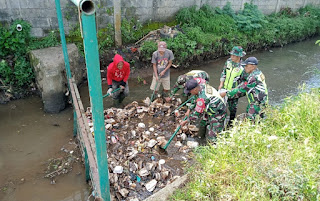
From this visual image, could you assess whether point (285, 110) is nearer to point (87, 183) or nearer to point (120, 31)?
point (87, 183)

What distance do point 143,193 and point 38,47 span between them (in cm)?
513

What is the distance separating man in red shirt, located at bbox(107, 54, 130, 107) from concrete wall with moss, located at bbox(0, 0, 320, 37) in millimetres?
3011

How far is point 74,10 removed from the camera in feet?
23.6

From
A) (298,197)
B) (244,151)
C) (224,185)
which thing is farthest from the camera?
(244,151)

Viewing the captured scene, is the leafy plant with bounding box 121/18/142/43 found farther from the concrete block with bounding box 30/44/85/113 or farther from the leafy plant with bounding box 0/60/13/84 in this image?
the leafy plant with bounding box 0/60/13/84

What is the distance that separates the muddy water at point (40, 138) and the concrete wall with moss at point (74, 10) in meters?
2.13

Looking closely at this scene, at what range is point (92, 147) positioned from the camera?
3.28 meters

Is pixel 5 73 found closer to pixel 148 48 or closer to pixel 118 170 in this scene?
pixel 148 48

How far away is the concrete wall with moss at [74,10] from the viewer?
6406 mm

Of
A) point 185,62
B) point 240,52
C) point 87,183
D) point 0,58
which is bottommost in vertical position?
point 87,183

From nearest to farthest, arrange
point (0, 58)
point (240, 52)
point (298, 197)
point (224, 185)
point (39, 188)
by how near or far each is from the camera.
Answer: point (298, 197) < point (224, 185) < point (39, 188) < point (240, 52) < point (0, 58)

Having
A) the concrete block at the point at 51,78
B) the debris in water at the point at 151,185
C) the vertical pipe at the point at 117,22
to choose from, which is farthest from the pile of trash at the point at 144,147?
the vertical pipe at the point at 117,22

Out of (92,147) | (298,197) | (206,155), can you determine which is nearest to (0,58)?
(92,147)

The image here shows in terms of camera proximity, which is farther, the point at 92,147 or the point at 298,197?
the point at 92,147
